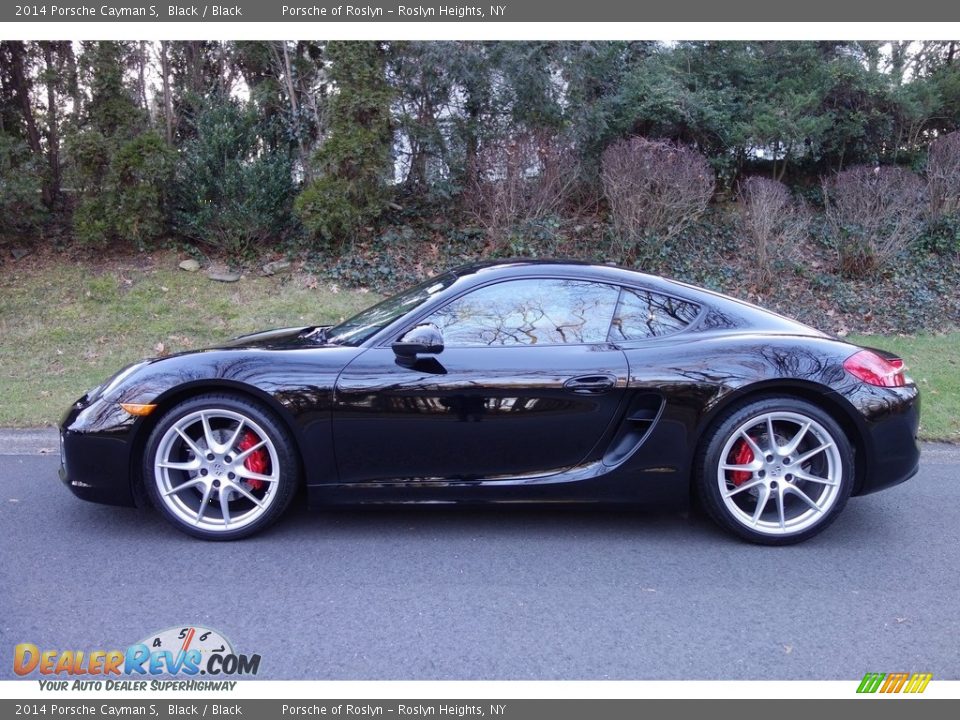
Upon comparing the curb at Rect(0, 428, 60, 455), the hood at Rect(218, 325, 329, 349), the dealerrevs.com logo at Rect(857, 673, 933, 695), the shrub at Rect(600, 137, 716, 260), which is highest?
the shrub at Rect(600, 137, 716, 260)

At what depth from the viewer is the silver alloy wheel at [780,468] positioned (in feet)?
12.3

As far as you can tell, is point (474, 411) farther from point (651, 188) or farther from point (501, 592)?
point (651, 188)

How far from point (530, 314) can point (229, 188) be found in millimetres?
7790

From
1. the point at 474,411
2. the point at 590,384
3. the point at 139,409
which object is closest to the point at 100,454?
the point at 139,409

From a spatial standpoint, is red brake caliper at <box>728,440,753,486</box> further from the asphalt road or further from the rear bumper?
the rear bumper

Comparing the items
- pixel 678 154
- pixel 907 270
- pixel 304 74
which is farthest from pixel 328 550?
pixel 907 270

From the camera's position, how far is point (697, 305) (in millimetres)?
3988

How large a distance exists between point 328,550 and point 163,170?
827 centimetres

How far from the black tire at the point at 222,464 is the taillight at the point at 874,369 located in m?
2.83

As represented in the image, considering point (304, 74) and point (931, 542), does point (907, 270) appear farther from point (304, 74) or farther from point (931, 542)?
point (304, 74)

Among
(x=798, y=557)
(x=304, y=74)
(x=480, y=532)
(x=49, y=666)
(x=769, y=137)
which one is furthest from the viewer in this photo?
(x=769, y=137)

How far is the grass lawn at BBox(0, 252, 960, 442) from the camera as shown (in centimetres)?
686

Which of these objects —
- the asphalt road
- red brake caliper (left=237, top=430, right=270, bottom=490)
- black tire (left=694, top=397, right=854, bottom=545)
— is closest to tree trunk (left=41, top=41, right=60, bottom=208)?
the asphalt road

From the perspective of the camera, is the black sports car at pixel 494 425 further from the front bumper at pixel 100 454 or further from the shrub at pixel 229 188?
the shrub at pixel 229 188
